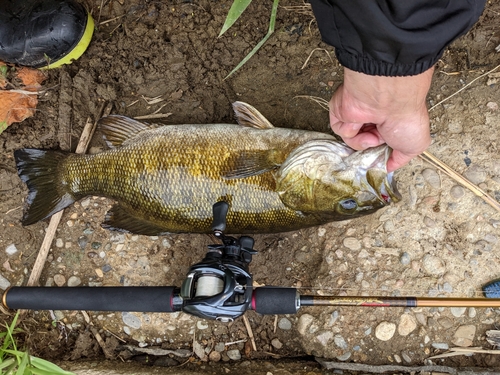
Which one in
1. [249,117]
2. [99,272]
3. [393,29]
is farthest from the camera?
[99,272]

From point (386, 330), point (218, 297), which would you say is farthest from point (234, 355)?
point (218, 297)

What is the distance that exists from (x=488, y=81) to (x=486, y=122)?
1.01 feet

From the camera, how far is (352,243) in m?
3.22

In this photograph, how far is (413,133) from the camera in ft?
7.43

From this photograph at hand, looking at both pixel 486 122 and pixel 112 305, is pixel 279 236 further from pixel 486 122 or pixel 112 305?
pixel 486 122

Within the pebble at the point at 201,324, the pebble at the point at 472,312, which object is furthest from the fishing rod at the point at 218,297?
the pebble at the point at 201,324

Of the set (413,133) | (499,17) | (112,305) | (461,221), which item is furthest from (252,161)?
(499,17)

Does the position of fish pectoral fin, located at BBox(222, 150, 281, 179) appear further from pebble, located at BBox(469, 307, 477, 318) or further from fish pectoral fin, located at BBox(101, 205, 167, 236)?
pebble, located at BBox(469, 307, 477, 318)

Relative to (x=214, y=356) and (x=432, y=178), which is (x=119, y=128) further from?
(x=432, y=178)

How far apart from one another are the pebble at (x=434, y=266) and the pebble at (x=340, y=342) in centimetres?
81

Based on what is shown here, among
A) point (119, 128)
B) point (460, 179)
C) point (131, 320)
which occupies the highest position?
point (119, 128)

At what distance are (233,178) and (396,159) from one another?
1027 mm

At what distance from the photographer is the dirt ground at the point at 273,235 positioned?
312 centimetres

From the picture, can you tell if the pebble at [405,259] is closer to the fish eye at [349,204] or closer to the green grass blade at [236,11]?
the fish eye at [349,204]
